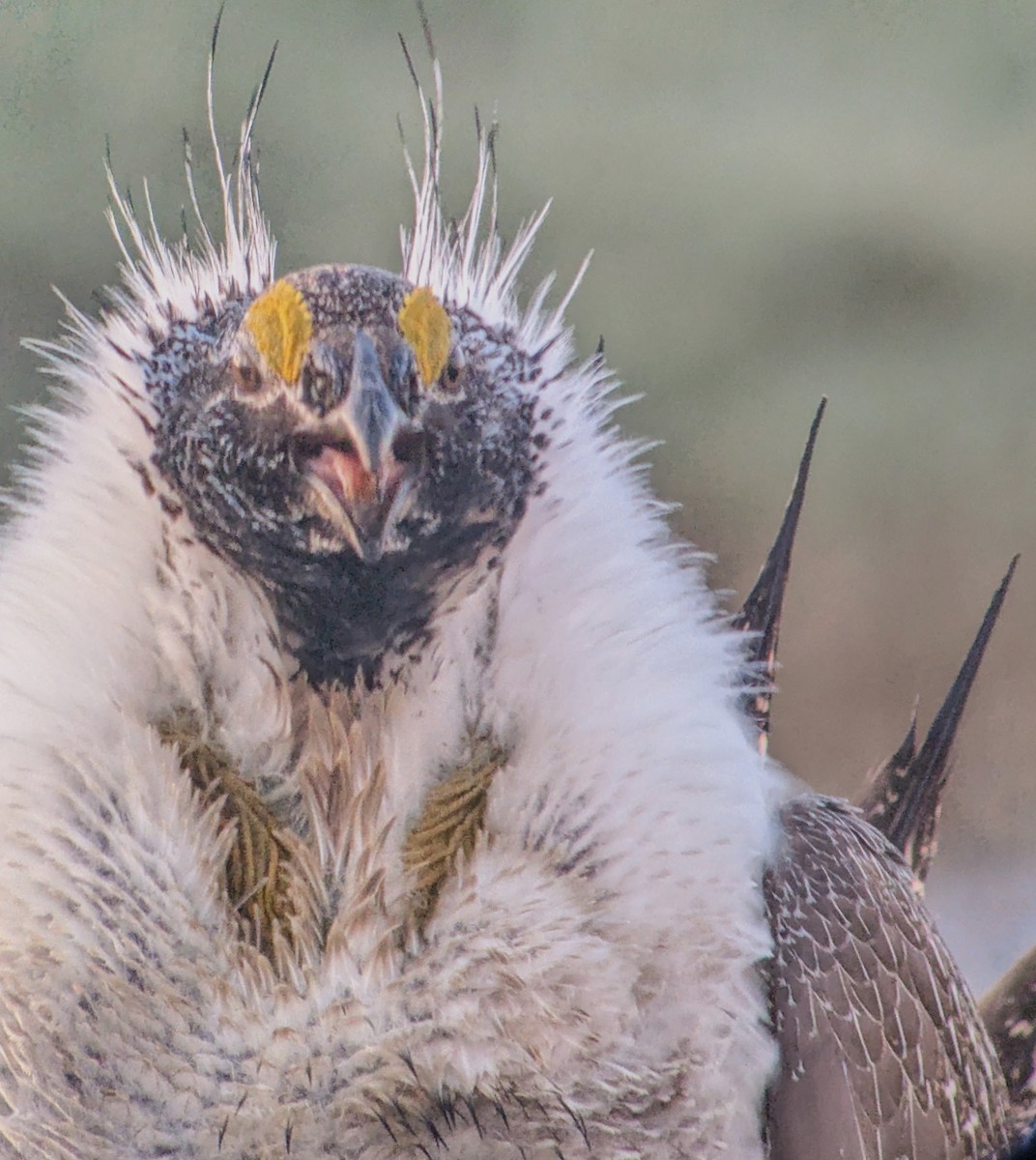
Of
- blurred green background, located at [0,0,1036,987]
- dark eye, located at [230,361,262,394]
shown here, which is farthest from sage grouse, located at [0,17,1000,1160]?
blurred green background, located at [0,0,1036,987]

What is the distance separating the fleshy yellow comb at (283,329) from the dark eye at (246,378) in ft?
0.04

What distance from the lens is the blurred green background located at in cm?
90

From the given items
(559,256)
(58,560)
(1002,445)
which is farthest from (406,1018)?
(1002,445)

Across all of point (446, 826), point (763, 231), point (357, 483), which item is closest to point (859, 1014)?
point (446, 826)

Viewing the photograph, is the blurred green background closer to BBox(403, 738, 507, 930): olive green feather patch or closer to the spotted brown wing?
the spotted brown wing

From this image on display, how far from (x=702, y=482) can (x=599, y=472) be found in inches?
10.1

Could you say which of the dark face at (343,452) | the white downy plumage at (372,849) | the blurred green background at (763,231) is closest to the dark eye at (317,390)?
the dark face at (343,452)

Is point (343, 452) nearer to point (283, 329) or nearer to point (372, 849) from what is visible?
point (283, 329)

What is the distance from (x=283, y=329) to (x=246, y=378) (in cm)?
4

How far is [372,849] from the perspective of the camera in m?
0.65

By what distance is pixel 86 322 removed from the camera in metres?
0.75

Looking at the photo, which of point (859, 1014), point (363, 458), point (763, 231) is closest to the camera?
point (363, 458)

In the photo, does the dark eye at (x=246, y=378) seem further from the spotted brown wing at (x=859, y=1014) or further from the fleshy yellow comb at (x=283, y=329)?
the spotted brown wing at (x=859, y=1014)

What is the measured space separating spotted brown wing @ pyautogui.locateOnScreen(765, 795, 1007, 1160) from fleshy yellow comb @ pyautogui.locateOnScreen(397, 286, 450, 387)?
37 cm
